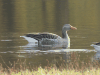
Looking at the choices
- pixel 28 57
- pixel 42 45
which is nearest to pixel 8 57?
pixel 28 57

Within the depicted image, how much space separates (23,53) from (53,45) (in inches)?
177

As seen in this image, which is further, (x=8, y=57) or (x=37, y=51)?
(x=37, y=51)

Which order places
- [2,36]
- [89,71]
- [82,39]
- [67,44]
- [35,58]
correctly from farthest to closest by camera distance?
1. [2,36]
2. [82,39]
3. [67,44]
4. [35,58]
5. [89,71]

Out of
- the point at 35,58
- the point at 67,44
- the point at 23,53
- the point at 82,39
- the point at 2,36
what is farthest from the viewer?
the point at 2,36

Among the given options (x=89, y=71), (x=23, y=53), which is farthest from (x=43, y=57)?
(x=89, y=71)

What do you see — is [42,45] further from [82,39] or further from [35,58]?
[35,58]

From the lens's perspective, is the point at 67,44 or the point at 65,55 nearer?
the point at 65,55

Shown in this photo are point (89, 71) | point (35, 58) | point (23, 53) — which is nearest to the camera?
point (89, 71)

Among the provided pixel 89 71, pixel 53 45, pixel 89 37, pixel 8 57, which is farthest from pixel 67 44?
pixel 89 71

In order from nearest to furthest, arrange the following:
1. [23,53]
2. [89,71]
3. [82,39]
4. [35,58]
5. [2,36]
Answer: [89,71]
[35,58]
[23,53]
[82,39]
[2,36]

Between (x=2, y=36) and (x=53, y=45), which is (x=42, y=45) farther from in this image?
(x=2, y=36)

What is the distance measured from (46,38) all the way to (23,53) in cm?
505

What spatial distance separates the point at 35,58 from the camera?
52.1 feet

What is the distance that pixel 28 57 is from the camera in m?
16.1
